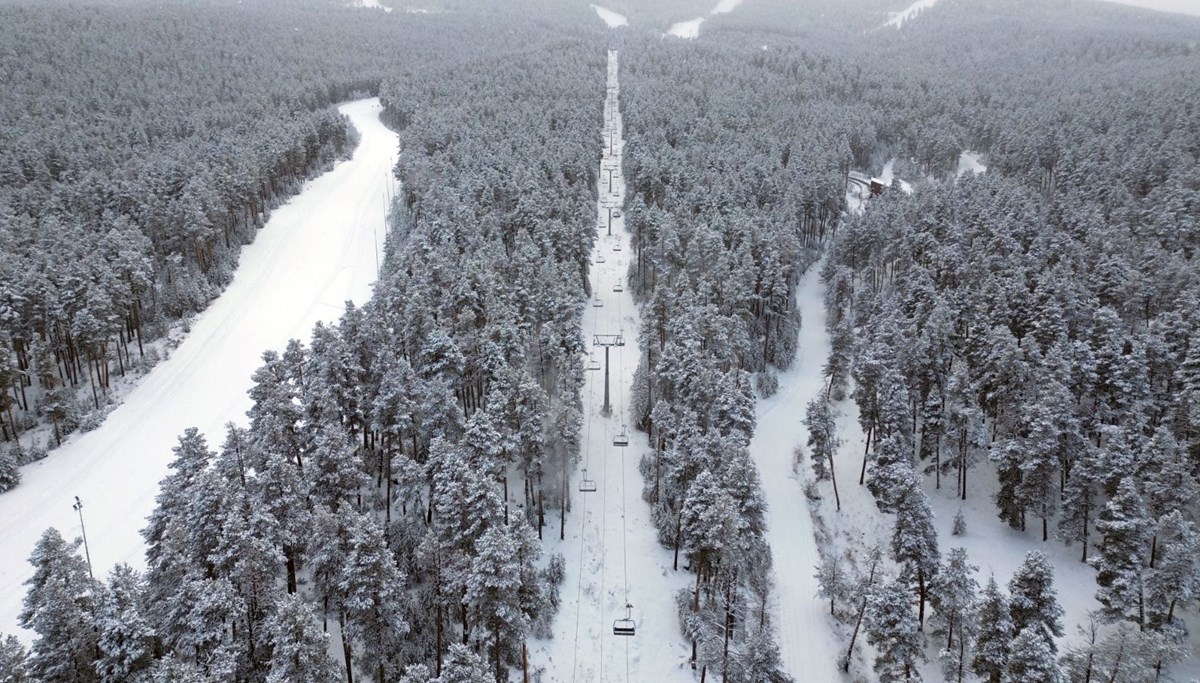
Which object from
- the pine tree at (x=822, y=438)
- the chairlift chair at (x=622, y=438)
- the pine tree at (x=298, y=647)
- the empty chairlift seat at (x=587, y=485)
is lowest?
the empty chairlift seat at (x=587, y=485)

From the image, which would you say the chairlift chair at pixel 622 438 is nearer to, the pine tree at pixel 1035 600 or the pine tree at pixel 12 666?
the pine tree at pixel 1035 600

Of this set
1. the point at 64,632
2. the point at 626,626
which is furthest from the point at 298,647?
the point at 626,626

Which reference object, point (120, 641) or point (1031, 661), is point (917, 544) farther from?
point (120, 641)

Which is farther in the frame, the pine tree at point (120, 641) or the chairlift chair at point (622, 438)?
the chairlift chair at point (622, 438)

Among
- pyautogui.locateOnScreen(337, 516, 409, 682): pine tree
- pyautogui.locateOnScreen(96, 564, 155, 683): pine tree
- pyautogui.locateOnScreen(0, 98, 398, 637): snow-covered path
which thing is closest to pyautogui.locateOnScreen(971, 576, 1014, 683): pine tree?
pyautogui.locateOnScreen(337, 516, 409, 682): pine tree

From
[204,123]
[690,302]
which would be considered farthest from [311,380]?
[204,123]

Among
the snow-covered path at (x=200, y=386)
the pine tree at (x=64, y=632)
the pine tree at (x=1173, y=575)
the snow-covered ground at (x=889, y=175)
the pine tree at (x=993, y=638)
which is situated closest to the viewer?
the pine tree at (x=64, y=632)

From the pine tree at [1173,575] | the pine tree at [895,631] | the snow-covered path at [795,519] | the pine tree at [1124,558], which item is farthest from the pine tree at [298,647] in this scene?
the pine tree at [1173,575]
